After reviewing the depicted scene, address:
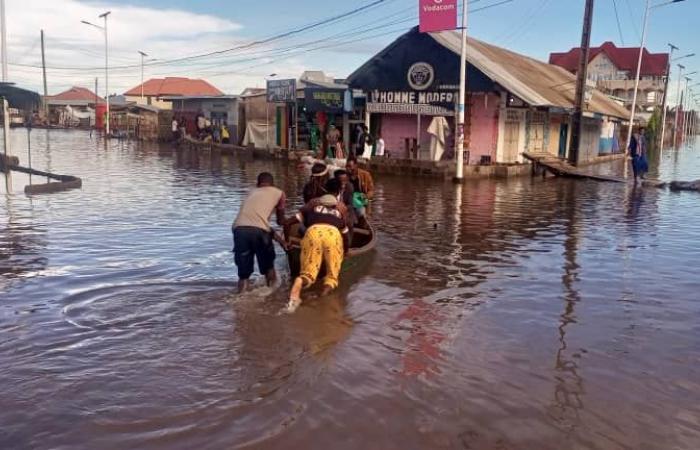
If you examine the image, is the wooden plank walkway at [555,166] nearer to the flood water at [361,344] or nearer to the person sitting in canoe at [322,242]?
the flood water at [361,344]

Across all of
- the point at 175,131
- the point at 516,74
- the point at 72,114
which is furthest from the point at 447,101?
the point at 72,114

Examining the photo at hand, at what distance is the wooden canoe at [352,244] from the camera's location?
8.01 meters

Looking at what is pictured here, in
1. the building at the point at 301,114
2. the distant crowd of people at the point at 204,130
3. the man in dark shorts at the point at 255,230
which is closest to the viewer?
the man in dark shorts at the point at 255,230

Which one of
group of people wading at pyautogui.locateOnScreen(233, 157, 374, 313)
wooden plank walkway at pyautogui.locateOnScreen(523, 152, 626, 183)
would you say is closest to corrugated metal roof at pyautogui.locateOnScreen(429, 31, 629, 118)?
wooden plank walkway at pyautogui.locateOnScreen(523, 152, 626, 183)

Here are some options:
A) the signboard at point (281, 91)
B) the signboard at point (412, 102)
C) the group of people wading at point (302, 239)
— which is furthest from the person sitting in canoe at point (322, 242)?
the signboard at point (281, 91)

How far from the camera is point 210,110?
135ft

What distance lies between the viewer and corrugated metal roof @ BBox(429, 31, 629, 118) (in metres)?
24.7

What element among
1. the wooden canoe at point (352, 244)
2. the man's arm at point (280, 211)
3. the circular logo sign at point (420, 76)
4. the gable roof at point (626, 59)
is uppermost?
the gable roof at point (626, 59)

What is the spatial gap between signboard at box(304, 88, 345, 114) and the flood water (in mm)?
17856

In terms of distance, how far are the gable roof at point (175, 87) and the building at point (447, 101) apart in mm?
62154

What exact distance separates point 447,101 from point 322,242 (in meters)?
20.1

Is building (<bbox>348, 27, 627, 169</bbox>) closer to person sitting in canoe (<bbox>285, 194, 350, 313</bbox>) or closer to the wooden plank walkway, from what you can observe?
the wooden plank walkway

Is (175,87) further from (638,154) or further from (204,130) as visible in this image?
(638,154)

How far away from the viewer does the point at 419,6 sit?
2148cm
